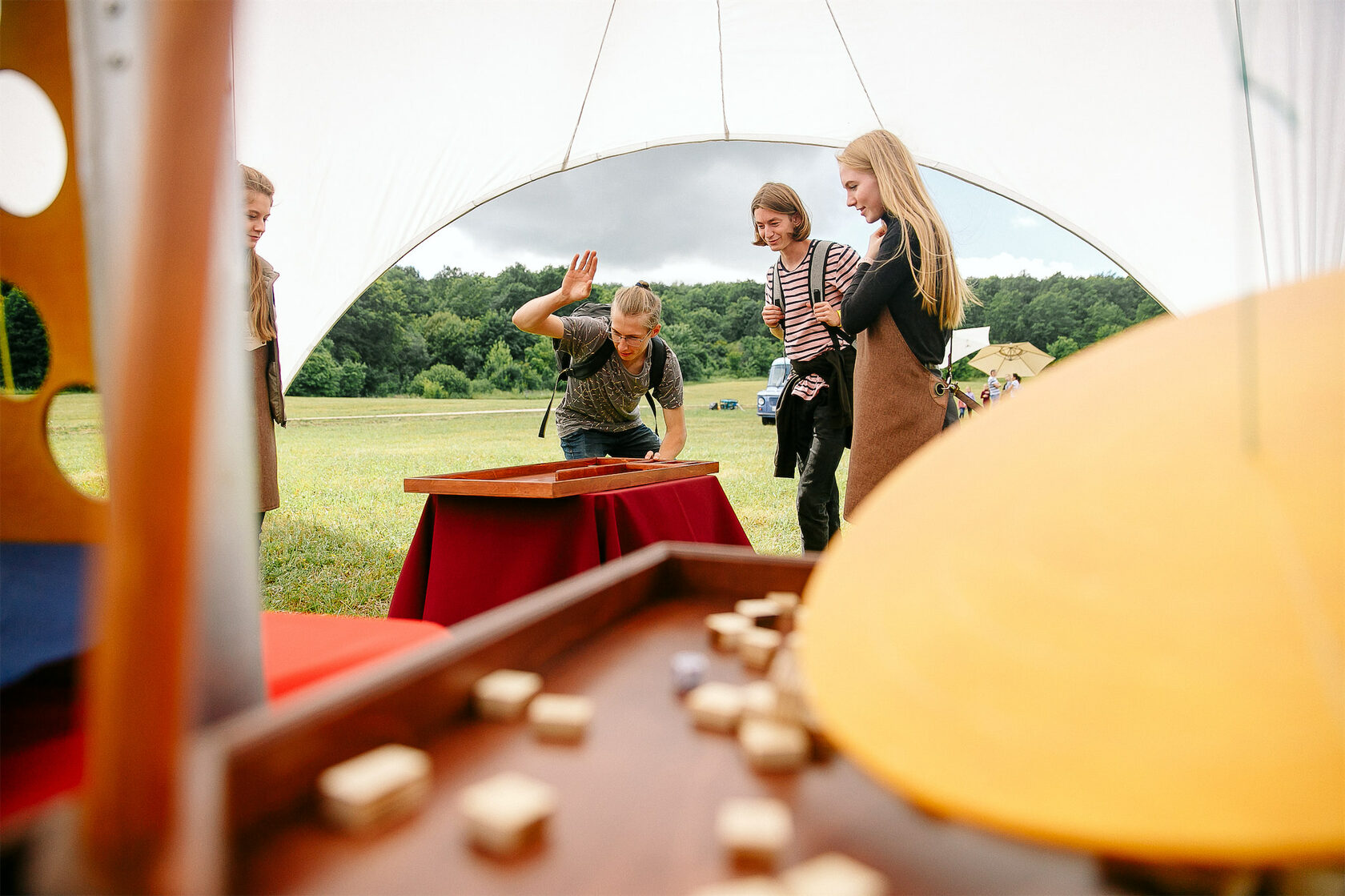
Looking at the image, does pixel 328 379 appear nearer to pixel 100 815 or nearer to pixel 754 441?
pixel 754 441

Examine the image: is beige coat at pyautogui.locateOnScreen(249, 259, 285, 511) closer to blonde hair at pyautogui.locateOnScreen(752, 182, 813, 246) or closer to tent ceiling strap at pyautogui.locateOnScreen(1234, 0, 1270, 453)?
blonde hair at pyautogui.locateOnScreen(752, 182, 813, 246)


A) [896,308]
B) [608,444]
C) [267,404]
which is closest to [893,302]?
[896,308]

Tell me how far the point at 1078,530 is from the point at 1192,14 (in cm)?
397

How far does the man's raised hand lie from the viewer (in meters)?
2.70

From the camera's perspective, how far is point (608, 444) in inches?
119

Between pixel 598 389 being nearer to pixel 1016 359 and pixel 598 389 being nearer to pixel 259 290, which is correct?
pixel 259 290

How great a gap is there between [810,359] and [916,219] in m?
0.60

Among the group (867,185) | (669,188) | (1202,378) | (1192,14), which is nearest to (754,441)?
(1192,14)

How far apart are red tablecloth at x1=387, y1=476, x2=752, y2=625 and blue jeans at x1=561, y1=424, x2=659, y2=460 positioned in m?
0.96

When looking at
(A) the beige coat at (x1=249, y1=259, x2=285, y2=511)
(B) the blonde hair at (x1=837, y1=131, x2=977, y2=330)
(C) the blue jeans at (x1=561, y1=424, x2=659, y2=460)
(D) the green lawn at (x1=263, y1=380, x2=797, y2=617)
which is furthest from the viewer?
(D) the green lawn at (x1=263, y1=380, x2=797, y2=617)

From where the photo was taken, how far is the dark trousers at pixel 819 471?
100 inches

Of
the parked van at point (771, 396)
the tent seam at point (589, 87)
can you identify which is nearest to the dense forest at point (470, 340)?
the parked van at point (771, 396)

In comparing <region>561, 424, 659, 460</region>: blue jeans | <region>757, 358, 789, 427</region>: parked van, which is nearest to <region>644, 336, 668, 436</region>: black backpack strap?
<region>561, 424, 659, 460</region>: blue jeans

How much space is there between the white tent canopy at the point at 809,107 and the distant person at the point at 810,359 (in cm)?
181
